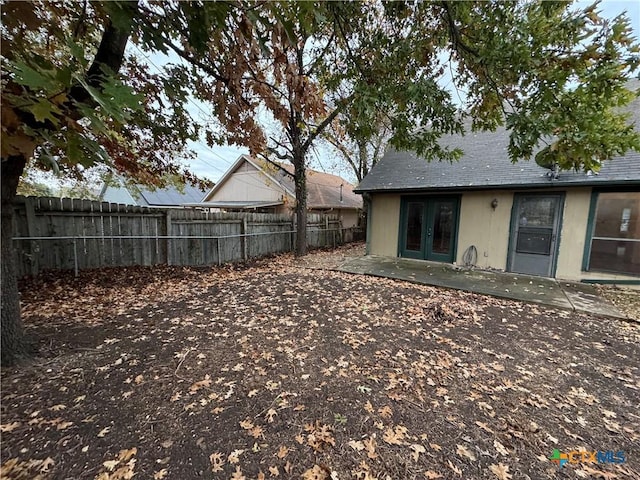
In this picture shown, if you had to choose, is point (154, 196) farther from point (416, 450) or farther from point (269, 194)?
point (416, 450)

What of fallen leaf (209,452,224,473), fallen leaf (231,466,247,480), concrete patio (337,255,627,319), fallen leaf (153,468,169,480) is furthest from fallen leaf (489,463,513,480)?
concrete patio (337,255,627,319)

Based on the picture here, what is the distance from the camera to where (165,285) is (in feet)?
18.8

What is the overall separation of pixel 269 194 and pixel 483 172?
39.0 ft

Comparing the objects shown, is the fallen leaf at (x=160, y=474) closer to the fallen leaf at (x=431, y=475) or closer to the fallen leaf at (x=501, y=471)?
the fallen leaf at (x=431, y=475)

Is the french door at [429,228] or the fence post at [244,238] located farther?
the fence post at [244,238]

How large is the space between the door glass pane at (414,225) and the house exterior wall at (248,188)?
8.71m

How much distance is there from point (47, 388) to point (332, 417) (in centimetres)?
257

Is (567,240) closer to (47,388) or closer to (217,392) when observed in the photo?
(217,392)

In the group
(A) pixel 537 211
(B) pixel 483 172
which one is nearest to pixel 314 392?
(A) pixel 537 211

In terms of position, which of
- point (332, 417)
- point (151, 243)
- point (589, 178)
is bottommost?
point (332, 417)

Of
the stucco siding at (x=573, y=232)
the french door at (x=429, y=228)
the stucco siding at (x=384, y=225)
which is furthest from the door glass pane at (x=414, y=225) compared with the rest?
the stucco siding at (x=573, y=232)

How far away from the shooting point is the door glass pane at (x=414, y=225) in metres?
8.79

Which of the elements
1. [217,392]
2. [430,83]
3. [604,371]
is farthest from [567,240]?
[217,392]
